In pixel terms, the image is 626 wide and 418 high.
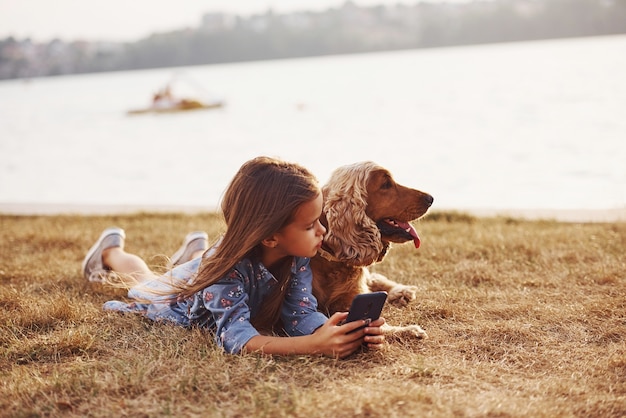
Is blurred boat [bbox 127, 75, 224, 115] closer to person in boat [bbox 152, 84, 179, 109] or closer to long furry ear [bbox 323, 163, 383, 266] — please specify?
person in boat [bbox 152, 84, 179, 109]

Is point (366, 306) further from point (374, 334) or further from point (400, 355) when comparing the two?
point (400, 355)

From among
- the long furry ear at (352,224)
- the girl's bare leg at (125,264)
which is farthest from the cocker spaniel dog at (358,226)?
the girl's bare leg at (125,264)

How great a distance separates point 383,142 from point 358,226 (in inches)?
733

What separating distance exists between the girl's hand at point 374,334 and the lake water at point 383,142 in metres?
1.42

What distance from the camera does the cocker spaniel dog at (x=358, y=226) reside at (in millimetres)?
4645

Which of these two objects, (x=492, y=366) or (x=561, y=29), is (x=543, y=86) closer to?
(x=492, y=366)

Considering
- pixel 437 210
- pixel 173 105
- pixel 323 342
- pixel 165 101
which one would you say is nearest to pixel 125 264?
pixel 323 342

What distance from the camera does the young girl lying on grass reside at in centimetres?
392

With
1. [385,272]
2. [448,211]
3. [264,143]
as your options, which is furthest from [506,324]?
[264,143]

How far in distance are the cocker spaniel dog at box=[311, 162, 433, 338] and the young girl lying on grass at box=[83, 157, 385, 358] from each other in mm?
313

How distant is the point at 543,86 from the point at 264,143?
61.4ft

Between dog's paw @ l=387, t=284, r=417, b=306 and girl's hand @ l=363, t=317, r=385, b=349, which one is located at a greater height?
girl's hand @ l=363, t=317, r=385, b=349

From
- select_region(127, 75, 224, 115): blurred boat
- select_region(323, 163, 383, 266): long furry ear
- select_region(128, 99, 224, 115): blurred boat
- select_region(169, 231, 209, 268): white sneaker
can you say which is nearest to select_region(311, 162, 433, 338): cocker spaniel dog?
select_region(323, 163, 383, 266): long furry ear

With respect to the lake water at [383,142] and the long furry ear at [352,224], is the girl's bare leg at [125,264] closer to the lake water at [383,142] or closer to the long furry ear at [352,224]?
the lake water at [383,142]
